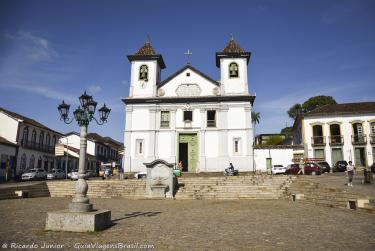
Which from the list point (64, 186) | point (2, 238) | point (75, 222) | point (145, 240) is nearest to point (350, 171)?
point (145, 240)

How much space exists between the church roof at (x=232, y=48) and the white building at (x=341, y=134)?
12.4 meters

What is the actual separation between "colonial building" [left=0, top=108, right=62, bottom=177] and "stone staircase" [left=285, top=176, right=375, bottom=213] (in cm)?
2945

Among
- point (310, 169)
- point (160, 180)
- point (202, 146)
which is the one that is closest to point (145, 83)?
point (202, 146)

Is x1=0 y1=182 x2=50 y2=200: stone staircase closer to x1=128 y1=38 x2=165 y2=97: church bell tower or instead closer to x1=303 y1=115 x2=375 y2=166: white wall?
x1=128 y1=38 x2=165 y2=97: church bell tower

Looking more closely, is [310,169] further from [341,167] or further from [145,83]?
[145,83]

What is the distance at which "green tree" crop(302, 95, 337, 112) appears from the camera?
4834cm

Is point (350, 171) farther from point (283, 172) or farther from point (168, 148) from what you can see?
point (168, 148)

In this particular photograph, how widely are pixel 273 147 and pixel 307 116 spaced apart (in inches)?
287

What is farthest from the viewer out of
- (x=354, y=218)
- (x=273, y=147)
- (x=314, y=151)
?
(x=314, y=151)

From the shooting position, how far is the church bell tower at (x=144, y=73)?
28.1 m

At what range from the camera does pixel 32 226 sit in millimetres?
7473

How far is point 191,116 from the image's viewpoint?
27.4m

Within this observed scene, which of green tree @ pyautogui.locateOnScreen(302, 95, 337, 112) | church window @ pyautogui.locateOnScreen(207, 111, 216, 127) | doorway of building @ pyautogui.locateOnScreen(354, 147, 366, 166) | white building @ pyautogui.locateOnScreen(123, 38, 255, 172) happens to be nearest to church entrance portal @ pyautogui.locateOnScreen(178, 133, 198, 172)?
white building @ pyautogui.locateOnScreen(123, 38, 255, 172)

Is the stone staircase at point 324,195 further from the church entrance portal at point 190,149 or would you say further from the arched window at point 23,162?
the arched window at point 23,162
